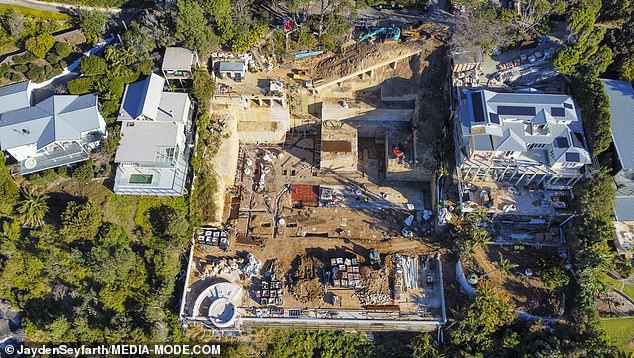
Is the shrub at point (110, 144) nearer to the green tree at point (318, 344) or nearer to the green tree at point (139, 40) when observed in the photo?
the green tree at point (139, 40)

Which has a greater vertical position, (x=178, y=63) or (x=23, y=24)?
(x=23, y=24)

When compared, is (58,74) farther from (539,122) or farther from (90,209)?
(539,122)

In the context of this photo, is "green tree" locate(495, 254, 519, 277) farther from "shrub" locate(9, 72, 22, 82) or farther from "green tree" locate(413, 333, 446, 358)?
"shrub" locate(9, 72, 22, 82)

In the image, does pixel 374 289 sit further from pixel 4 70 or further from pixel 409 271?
pixel 4 70

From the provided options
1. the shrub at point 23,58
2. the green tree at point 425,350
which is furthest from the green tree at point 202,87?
the green tree at point 425,350

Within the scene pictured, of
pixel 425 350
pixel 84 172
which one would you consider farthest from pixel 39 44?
pixel 425 350
